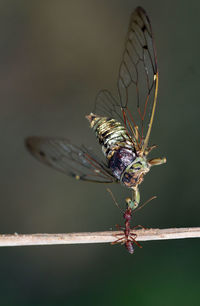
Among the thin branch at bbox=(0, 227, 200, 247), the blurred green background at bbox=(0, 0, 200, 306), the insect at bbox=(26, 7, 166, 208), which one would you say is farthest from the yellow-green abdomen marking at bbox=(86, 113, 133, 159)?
the blurred green background at bbox=(0, 0, 200, 306)

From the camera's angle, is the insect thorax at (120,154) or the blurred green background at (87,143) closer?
the insect thorax at (120,154)

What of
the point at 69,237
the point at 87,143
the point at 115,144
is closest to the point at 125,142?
the point at 115,144

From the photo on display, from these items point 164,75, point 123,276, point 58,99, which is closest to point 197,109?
point 164,75

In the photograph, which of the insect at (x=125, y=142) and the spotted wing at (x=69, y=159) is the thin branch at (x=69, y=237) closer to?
the insect at (x=125, y=142)

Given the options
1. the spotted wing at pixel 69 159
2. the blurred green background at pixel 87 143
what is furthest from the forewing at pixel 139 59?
the blurred green background at pixel 87 143

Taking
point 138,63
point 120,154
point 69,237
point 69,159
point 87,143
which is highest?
point 87,143

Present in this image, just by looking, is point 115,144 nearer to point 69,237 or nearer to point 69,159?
point 69,159

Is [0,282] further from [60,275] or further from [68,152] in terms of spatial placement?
[68,152]
